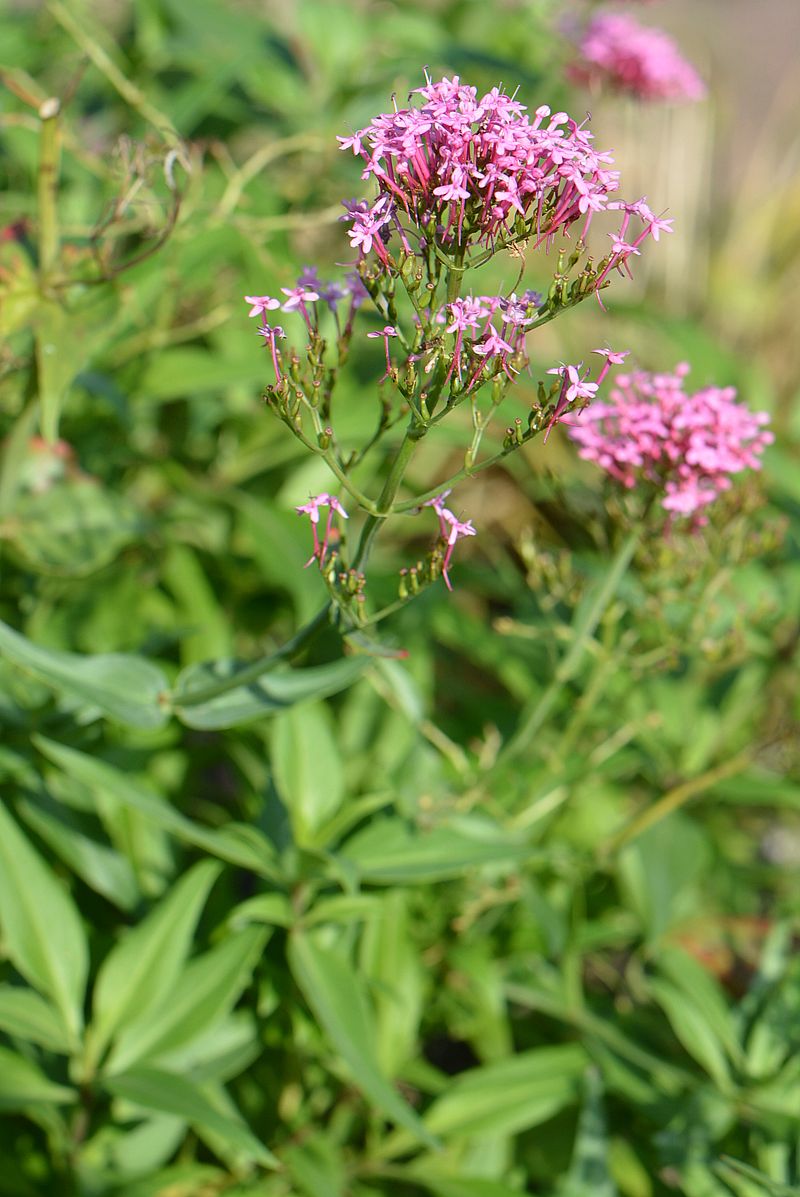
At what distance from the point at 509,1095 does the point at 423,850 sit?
1.67ft

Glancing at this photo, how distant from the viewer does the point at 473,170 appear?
132 cm

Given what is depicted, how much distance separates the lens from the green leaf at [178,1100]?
1.69m

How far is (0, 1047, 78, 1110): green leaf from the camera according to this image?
6.05 ft

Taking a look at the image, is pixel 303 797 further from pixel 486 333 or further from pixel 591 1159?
pixel 486 333

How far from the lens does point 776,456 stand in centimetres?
288

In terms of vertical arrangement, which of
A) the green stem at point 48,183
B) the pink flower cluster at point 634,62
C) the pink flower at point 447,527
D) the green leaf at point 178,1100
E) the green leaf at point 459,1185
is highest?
the pink flower cluster at point 634,62

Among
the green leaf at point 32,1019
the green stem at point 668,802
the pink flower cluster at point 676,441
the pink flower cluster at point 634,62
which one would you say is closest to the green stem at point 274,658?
the pink flower cluster at point 676,441

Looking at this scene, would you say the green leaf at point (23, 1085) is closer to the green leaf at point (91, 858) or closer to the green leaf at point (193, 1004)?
the green leaf at point (193, 1004)

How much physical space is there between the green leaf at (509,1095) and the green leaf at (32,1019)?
0.65 metres

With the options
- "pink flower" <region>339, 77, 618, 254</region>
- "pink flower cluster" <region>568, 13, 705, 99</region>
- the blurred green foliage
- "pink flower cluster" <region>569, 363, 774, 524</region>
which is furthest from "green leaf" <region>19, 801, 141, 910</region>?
"pink flower cluster" <region>568, 13, 705, 99</region>

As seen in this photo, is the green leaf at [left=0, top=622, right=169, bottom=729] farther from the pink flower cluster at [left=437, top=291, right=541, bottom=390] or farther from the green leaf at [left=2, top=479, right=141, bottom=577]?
the pink flower cluster at [left=437, top=291, right=541, bottom=390]

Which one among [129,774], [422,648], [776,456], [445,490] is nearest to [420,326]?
[445,490]

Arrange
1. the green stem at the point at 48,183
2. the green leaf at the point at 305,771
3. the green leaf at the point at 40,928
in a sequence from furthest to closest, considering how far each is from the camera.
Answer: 1. the green leaf at the point at 305,771
2. the green leaf at the point at 40,928
3. the green stem at the point at 48,183

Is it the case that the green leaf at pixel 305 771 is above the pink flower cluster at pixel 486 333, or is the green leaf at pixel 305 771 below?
below
